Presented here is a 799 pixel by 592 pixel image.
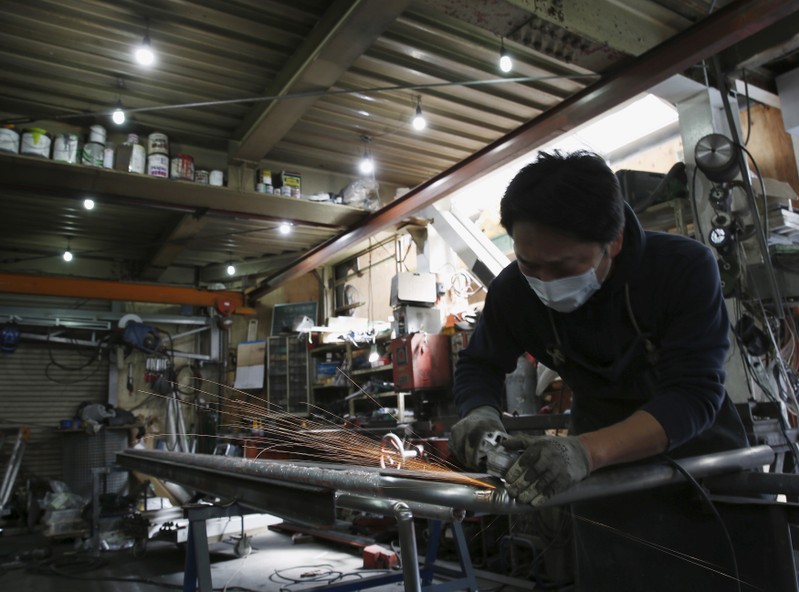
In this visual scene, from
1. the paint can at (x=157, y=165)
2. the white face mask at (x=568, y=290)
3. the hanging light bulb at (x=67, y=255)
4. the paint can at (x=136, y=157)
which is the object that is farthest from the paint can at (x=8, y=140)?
the white face mask at (x=568, y=290)

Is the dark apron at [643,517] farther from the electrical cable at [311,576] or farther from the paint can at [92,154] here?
the paint can at [92,154]

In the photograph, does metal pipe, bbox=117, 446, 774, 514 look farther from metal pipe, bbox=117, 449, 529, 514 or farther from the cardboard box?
the cardboard box

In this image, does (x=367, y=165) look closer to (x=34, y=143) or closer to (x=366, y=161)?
(x=366, y=161)

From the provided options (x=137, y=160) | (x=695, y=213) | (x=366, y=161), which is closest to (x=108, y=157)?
(x=137, y=160)

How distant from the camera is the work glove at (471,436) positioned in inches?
48.9

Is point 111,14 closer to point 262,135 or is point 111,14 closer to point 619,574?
point 262,135

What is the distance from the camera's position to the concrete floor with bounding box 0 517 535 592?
4.09 meters

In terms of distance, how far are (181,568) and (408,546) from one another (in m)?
4.25


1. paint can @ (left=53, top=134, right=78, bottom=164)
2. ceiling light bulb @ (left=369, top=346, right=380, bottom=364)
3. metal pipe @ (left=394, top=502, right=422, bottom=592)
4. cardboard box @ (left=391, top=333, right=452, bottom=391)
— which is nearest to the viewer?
metal pipe @ (left=394, top=502, right=422, bottom=592)

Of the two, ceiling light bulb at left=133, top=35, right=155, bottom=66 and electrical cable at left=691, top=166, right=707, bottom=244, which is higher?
ceiling light bulb at left=133, top=35, right=155, bottom=66

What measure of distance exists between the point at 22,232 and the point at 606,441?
310 inches

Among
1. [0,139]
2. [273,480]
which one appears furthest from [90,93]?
[273,480]

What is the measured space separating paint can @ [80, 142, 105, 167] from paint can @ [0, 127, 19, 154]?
0.46 metres

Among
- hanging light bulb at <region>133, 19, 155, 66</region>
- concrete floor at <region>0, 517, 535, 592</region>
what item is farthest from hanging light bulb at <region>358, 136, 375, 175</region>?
concrete floor at <region>0, 517, 535, 592</region>
